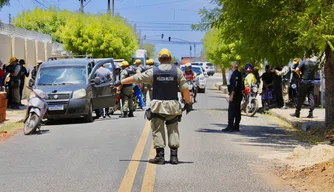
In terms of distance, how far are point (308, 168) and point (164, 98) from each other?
2473 mm

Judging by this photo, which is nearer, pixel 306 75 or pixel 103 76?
pixel 306 75

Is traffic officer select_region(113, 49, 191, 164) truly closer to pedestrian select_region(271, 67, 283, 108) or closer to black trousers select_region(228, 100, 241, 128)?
black trousers select_region(228, 100, 241, 128)

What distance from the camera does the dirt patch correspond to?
9023mm

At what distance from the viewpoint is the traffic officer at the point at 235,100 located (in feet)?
55.5

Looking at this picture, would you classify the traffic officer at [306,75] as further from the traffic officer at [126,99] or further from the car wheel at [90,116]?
the car wheel at [90,116]

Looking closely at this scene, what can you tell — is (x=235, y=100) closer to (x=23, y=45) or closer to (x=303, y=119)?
(x=303, y=119)

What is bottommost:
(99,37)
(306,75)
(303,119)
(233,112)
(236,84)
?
(303,119)

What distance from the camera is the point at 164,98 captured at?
1066 cm

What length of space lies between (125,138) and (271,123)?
23.1ft

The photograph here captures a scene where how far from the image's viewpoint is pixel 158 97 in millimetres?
10680

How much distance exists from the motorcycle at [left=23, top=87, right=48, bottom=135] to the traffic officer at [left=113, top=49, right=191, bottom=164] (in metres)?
5.98

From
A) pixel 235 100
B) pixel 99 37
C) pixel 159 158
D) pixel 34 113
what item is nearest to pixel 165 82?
pixel 159 158

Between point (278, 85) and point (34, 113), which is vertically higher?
point (278, 85)

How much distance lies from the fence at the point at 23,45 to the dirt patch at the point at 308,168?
20332mm
